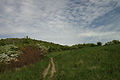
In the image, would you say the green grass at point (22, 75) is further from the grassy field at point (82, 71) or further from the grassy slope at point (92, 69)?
the grassy slope at point (92, 69)

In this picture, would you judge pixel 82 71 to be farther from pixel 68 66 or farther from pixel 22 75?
pixel 22 75

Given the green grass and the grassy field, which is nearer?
the grassy field

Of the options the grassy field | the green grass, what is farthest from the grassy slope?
the green grass

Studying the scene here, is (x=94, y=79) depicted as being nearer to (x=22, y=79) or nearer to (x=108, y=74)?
(x=108, y=74)

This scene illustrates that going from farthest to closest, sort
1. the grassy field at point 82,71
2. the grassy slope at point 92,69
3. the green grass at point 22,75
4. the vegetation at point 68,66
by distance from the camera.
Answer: the green grass at point 22,75
the vegetation at point 68,66
the grassy field at point 82,71
the grassy slope at point 92,69

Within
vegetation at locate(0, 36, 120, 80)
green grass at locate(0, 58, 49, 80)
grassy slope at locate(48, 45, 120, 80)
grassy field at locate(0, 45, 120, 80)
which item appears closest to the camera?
grassy slope at locate(48, 45, 120, 80)

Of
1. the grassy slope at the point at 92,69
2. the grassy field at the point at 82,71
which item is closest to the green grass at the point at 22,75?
the grassy field at the point at 82,71

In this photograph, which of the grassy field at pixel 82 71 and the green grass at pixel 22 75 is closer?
the grassy field at pixel 82 71

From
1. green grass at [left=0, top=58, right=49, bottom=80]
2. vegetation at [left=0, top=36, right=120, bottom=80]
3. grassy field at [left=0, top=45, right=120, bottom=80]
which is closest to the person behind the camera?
grassy field at [left=0, top=45, right=120, bottom=80]

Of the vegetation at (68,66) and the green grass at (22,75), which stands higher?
the vegetation at (68,66)

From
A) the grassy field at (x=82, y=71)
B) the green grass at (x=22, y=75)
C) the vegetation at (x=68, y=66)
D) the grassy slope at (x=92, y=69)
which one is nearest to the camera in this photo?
the grassy slope at (x=92, y=69)

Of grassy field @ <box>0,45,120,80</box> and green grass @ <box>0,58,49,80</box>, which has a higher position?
grassy field @ <box>0,45,120,80</box>

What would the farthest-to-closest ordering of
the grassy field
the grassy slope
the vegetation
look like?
the vegetation → the grassy field → the grassy slope

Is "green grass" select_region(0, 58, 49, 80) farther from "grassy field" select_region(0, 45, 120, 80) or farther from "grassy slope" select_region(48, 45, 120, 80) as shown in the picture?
"grassy slope" select_region(48, 45, 120, 80)
